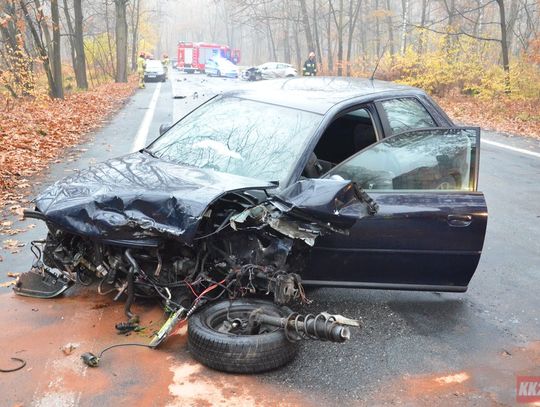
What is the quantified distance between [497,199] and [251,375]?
5721 mm

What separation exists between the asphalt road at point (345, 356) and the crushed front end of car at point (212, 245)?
198 mm

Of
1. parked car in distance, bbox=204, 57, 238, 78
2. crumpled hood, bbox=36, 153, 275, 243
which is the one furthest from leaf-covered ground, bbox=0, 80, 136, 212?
parked car in distance, bbox=204, 57, 238, 78

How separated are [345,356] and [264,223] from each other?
1049 millimetres

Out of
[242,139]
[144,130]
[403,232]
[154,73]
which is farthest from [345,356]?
[154,73]

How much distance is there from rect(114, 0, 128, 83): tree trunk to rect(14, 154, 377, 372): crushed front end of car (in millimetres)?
34672

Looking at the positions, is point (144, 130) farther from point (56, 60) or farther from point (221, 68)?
point (221, 68)

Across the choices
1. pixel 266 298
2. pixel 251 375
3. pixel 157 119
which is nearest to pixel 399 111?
pixel 266 298

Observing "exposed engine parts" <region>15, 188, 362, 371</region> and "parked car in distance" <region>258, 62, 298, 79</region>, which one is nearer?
"exposed engine parts" <region>15, 188, 362, 371</region>

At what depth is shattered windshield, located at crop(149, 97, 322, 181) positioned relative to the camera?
428cm

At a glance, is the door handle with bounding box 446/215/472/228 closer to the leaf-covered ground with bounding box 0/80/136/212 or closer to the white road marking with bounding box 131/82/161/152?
the leaf-covered ground with bounding box 0/80/136/212

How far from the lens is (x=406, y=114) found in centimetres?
511

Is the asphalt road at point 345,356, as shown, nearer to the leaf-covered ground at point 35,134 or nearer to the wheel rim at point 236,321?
the wheel rim at point 236,321

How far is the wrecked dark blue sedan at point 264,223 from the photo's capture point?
11.7 feet

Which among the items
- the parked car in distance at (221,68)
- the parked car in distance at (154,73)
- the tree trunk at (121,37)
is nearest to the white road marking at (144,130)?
the tree trunk at (121,37)
